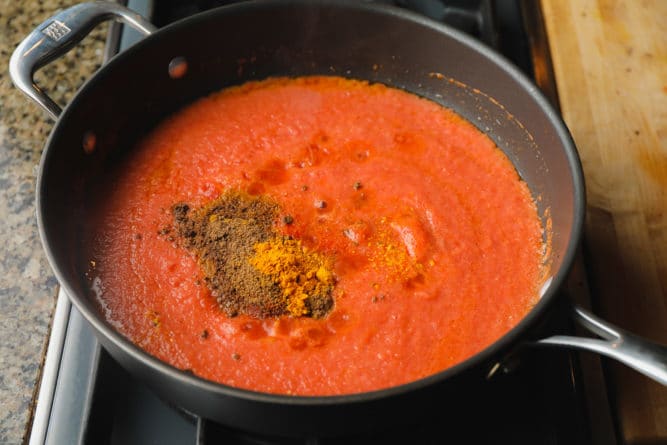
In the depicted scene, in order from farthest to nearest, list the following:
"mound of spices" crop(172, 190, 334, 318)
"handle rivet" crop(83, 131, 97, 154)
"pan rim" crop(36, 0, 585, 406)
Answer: "handle rivet" crop(83, 131, 97, 154), "mound of spices" crop(172, 190, 334, 318), "pan rim" crop(36, 0, 585, 406)

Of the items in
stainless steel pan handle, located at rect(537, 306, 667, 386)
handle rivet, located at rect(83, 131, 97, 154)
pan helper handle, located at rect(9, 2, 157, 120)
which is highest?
pan helper handle, located at rect(9, 2, 157, 120)

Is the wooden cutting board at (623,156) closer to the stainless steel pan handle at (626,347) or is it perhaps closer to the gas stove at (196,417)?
the gas stove at (196,417)

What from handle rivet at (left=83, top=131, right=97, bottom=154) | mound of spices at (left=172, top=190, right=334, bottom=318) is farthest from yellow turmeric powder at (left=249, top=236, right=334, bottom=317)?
handle rivet at (left=83, top=131, right=97, bottom=154)

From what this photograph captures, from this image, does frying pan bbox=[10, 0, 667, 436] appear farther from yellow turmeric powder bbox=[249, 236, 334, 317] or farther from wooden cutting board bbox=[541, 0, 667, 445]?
yellow turmeric powder bbox=[249, 236, 334, 317]

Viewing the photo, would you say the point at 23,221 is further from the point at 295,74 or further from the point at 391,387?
the point at 391,387

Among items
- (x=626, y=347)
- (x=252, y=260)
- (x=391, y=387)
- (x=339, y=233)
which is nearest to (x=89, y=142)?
(x=252, y=260)

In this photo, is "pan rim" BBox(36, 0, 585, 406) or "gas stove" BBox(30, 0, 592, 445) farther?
"gas stove" BBox(30, 0, 592, 445)

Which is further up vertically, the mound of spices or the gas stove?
the mound of spices

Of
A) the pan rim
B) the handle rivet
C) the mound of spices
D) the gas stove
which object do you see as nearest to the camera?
the pan rim
